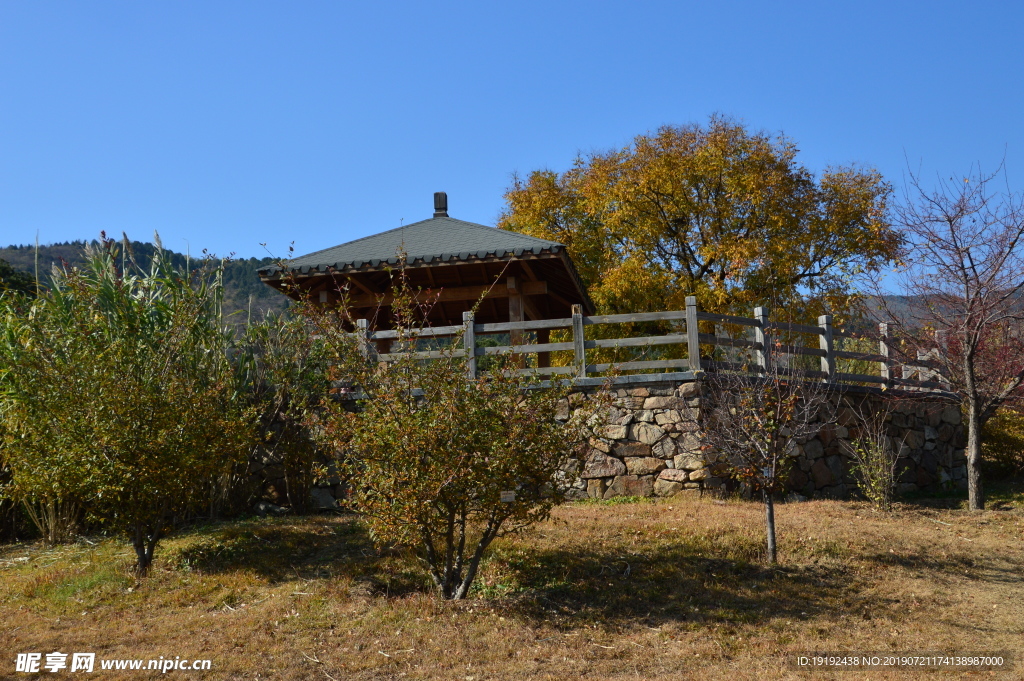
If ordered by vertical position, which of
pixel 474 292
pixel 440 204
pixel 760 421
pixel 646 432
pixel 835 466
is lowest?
pixel 835 466

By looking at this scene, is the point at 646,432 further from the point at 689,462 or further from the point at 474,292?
the point at 474,292

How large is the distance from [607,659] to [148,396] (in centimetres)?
469

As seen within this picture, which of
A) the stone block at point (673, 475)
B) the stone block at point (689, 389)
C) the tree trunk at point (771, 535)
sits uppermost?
the stone block at point (689, 389)

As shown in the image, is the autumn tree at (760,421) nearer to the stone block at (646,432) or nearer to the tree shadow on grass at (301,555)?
the stone block at (646,432)

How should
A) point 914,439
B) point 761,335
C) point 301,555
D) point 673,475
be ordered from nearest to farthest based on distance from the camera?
point 301,555 → point 673,475 → point 761,335 → point 914,439

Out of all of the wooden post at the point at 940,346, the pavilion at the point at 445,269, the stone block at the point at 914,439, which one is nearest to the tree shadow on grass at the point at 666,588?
the wooden post at the point at 940,346

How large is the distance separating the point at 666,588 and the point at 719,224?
13.6 meters

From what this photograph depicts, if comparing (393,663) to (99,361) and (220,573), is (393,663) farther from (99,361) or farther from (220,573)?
(99,361)

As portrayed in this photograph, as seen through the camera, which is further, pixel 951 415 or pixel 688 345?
pixel 951 415

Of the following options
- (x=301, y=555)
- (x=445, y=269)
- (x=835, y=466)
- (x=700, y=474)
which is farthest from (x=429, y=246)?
(x=835, y=466)

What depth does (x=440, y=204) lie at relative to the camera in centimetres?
1596

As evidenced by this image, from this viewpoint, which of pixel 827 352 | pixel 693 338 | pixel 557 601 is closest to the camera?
pixel 557 601

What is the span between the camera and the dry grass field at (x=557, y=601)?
5559mm

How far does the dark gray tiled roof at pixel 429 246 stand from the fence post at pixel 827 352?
4079mm
